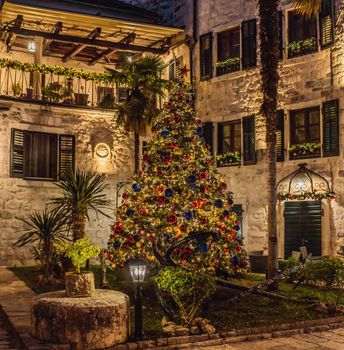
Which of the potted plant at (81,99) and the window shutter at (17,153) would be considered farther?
the potted plant at (81,99)

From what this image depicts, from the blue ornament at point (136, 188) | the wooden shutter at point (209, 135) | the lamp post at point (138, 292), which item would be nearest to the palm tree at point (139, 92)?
the wooden shutter at point (209, 135)

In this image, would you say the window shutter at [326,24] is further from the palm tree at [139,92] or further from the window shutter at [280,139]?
the palm tree at [139,92]

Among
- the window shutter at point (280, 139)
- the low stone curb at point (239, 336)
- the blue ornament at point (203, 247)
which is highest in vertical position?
the window shutter at point (280, 139)

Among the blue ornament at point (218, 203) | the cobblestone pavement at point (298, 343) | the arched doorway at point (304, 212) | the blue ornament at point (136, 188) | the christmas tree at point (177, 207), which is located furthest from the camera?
the arched doorway at point (304, 212)

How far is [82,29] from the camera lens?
20031 millimetres

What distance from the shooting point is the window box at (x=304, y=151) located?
55.1 ft

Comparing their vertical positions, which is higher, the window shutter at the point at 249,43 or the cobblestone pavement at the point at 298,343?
the window shutter at the point at 249,43

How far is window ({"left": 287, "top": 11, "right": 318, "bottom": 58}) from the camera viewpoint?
17219 millimetres

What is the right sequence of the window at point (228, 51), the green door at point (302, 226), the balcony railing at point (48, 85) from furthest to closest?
the window at point (228, 51) → the balcony railing at point (48, 85) → the green door at point (302, 226)

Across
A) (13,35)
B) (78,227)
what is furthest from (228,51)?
(78,227)

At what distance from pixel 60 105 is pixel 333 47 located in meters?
9.07

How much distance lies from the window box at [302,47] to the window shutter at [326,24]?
0.33 m

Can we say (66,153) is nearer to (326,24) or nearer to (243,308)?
(326,24)

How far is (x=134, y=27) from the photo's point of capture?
20.0 meters
